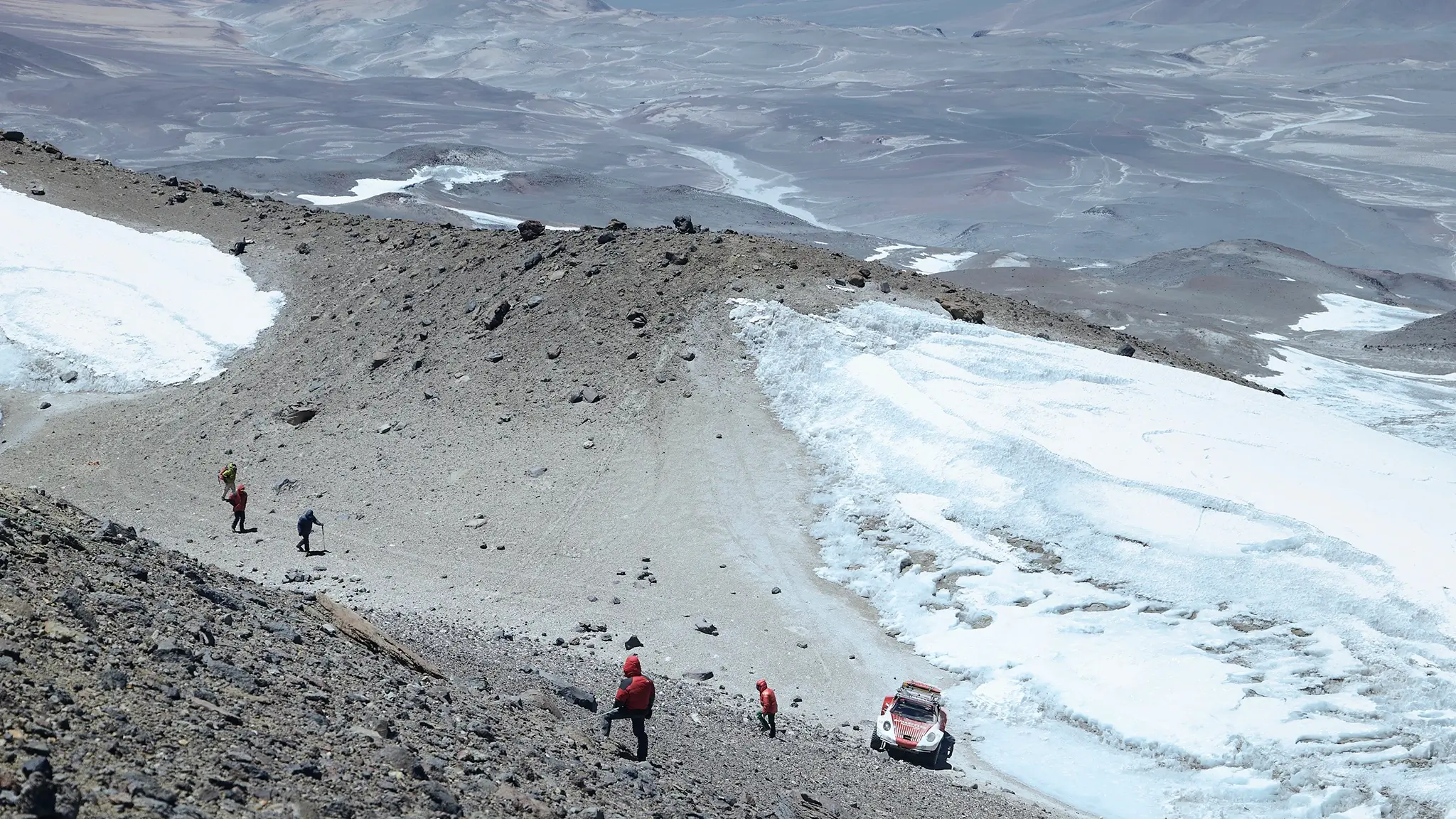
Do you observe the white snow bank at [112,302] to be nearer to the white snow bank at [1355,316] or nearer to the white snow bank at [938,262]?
the white snow bank at [938,262]

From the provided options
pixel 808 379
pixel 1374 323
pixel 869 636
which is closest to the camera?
pixel 869 636

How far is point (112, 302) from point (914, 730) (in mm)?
24609

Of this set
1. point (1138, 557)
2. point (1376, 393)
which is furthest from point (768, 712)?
point (1376, 393)

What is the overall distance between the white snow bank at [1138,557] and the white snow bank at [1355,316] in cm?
3665

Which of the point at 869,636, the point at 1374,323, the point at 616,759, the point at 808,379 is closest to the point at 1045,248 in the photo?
the point at 1374,323

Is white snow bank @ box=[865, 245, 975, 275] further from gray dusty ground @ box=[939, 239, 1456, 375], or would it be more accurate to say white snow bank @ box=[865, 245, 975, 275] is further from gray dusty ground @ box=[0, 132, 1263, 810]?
gray dusty ground @ box=[0, 132, 1263, 810]

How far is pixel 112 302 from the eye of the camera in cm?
3053

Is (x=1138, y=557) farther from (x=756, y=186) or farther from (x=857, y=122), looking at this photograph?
(x=857, y=122)

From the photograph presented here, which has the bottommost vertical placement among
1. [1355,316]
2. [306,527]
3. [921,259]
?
[921,259]

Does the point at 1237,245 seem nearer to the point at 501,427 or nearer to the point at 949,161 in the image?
the point at 949,161

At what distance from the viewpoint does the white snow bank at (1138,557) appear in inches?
619

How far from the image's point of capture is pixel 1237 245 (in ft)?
256

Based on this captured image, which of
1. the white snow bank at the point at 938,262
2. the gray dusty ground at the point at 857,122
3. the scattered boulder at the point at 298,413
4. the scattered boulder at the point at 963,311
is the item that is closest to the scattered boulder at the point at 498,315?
the scattered boulder at the point at 298,413

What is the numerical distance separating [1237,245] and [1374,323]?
66.0ft
